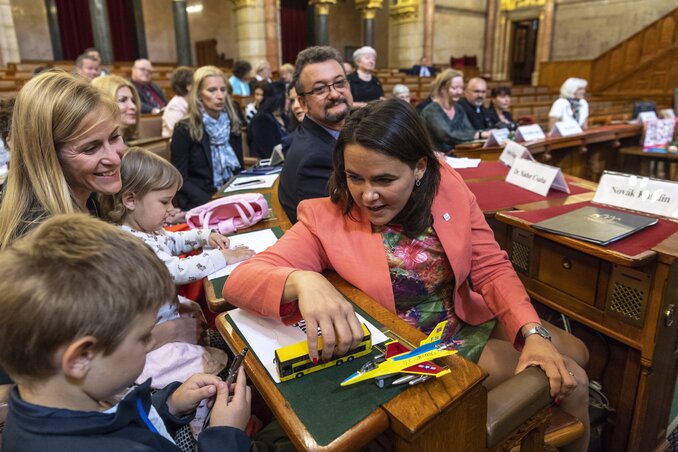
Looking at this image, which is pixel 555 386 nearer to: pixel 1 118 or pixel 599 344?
pixel 599 344

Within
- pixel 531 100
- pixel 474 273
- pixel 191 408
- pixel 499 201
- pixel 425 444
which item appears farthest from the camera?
pixel 531 100

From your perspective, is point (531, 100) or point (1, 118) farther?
point (531, 100)

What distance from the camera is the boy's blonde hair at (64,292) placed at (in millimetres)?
633

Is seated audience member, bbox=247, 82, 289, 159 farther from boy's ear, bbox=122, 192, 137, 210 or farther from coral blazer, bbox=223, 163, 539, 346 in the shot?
coral blazer, bbox=223, 163, 539, 346

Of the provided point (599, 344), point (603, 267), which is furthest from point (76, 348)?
point (599, 344)

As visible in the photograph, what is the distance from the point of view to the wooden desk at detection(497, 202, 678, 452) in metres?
1.36

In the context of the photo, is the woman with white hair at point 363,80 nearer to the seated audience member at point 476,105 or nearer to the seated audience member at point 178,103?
the seated audience member at point 476,105

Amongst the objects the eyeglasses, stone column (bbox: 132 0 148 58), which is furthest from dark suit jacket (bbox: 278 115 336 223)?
stone column (bbox: 132 0 148 58)

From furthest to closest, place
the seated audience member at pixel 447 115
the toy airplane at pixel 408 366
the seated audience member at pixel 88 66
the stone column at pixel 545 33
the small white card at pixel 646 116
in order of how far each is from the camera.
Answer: the stone column at pixel 545 33 < the small white card at pixel 646 116 < the seated audience member at pixel 88 66 < the seated audience member at pixel 447 115 < the toy airplane at pixel 408 366

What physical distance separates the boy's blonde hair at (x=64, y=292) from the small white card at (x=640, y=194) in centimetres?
176

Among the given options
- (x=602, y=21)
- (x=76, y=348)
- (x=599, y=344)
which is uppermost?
(x=602, y=21)

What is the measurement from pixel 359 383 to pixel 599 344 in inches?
48.3

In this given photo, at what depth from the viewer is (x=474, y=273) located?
1.43 metres

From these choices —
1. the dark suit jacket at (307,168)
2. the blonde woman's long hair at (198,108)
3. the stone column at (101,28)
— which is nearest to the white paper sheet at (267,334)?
the dark suit jacket at (307,168)
